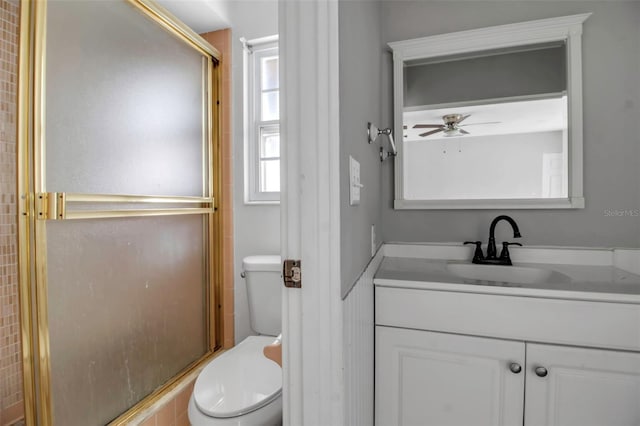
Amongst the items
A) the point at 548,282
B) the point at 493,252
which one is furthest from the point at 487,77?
the point at 548,282

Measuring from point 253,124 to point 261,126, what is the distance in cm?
5

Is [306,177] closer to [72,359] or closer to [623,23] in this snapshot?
[72,359]

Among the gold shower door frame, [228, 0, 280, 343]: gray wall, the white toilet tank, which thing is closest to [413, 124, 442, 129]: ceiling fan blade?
[228, 0, 280, 343]: gray wall

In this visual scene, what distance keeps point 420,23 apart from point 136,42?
129 centimetres

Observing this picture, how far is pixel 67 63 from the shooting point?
3.66ft

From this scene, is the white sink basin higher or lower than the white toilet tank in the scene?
higher

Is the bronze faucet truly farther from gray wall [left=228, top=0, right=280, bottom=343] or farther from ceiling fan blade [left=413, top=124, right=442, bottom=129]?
gray wall [left=228, top=0, right=280, bottom=343]

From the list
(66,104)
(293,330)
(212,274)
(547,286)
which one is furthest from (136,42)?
(547,286)

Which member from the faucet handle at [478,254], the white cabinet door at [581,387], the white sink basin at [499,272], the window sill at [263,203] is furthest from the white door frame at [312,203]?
the window sill at [263,203]

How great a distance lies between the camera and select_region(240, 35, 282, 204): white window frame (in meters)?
1.86

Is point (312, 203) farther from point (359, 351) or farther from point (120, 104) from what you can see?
point (120, 104)

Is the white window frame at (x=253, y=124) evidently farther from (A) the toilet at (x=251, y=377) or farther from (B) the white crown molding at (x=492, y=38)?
(B) the white crown molding at (x=492, y=38)

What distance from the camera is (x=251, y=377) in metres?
1.26

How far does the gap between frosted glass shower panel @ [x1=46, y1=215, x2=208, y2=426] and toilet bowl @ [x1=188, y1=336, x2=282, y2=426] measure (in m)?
0.38
